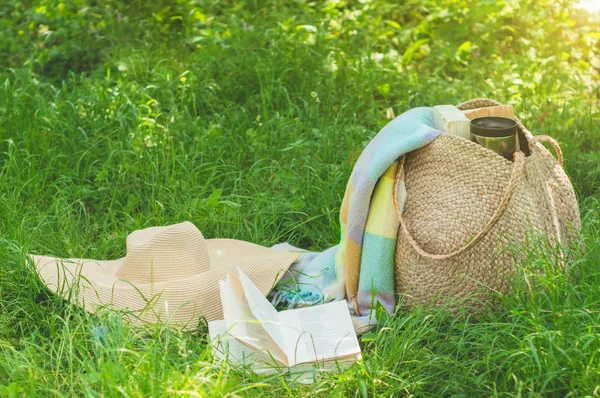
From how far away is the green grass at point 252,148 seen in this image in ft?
8.39

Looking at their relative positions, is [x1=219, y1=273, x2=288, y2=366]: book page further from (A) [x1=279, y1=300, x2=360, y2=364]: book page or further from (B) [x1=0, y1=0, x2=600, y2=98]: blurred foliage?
(B) [x1=0, y1=0, x2=600, y2=98]: blurred foliage

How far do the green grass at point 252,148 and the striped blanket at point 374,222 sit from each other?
0.15 m

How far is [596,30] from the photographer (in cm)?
552

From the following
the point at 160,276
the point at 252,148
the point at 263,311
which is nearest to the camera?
the point at 263,311

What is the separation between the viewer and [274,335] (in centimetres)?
271

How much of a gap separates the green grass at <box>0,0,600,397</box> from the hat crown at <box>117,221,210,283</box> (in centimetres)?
27

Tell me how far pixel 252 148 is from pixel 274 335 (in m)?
1.73

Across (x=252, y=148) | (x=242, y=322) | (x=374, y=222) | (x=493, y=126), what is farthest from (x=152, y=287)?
(x=252, y=148)

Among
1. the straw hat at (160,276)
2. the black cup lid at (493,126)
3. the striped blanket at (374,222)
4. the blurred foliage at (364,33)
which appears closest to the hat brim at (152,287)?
the straw hat at (160,276)

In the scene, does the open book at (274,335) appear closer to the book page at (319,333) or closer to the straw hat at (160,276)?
the book page at (319,333)

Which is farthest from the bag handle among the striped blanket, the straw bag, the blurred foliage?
the blurred foliage

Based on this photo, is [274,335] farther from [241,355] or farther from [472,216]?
[472,216]

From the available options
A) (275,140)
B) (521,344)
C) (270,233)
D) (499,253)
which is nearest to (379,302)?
(499,253)

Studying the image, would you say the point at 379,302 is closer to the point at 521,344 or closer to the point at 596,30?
the point at 521,344
